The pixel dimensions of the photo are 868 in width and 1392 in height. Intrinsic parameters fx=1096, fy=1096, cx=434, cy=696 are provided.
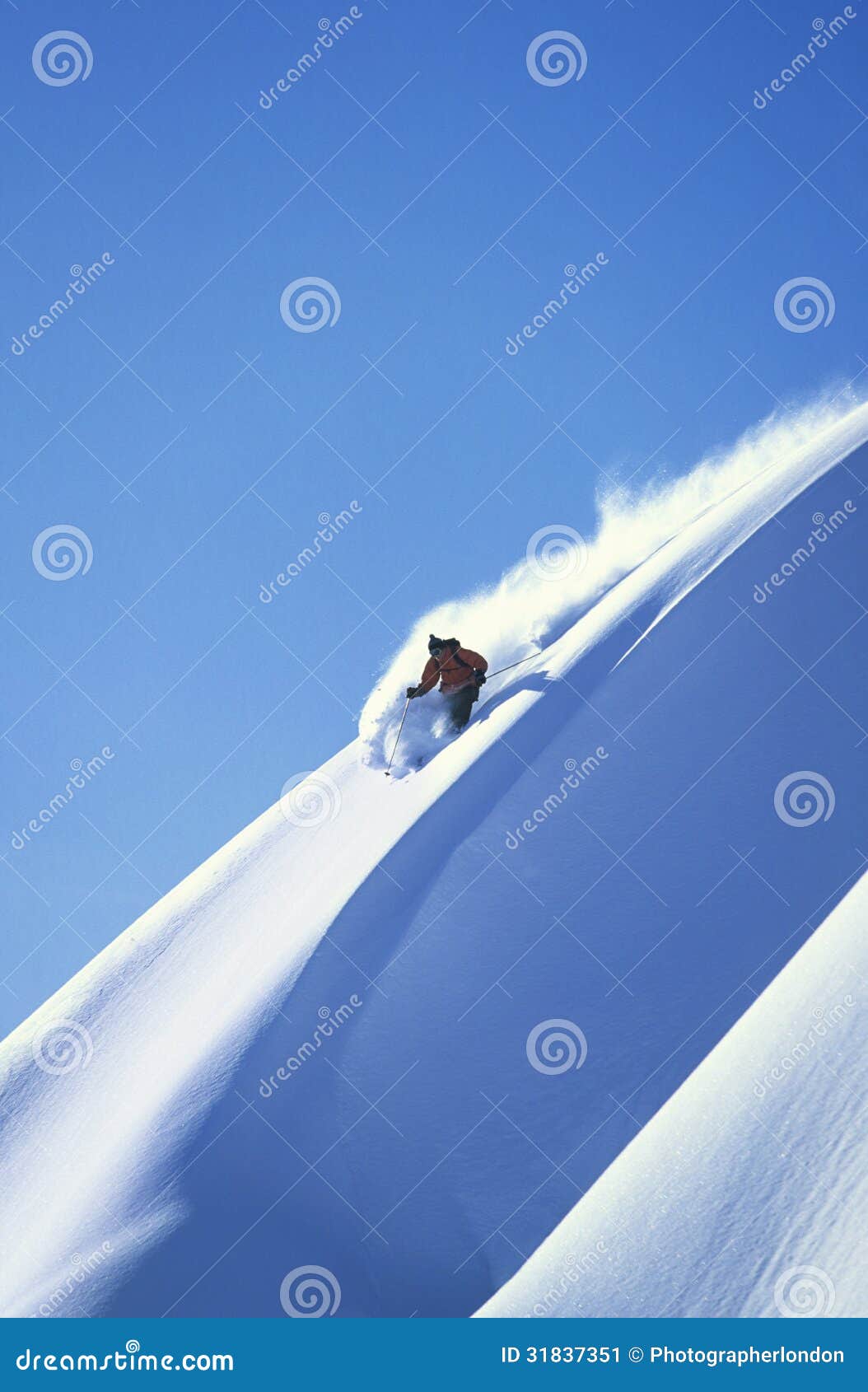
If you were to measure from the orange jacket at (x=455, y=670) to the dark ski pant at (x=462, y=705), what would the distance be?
0.04 m

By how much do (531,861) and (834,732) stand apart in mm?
2261

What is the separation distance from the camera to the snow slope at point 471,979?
5828 mm

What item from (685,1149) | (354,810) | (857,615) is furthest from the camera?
(354,810)

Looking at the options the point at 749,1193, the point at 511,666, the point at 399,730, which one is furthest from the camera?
the point at 511,666

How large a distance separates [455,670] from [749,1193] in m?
6.21

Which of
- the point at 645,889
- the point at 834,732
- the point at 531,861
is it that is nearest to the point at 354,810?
the point at 531,861

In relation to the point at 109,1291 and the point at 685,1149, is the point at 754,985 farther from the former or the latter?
the point at 109,1291

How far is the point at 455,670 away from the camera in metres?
9.71

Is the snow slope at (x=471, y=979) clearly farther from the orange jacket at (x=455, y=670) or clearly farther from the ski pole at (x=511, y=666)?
the orange jacket at (x=455, y=670)

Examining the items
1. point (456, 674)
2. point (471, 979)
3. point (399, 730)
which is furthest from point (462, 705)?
point (471, 979)

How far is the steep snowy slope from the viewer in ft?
11.7

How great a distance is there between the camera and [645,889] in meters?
6.93

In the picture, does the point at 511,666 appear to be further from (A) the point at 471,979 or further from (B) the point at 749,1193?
(B) the point at 749,1193

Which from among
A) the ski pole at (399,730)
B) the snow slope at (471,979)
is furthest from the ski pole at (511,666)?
the ski pole at (399,730)
